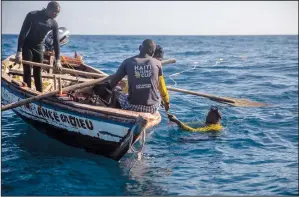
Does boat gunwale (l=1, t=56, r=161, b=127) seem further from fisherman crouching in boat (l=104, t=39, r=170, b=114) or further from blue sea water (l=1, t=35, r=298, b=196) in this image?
blue sea water (l=1, t=35, r=298, b=196)

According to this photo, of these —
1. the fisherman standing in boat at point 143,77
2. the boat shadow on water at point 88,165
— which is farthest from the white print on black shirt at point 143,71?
the boat shadow on water at point 88,165

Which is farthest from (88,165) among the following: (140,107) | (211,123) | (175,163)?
(211,123)

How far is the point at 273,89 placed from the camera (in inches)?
624

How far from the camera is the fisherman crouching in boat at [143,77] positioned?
641 cm

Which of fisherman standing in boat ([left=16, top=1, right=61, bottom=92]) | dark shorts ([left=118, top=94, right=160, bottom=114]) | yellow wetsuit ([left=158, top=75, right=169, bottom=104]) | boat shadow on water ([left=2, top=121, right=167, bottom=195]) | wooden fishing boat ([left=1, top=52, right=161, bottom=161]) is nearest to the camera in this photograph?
boat shadow on water ([left=2, top=121, right=167, bottom=195])

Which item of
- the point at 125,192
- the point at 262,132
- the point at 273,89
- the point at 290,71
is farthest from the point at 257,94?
the point at 125,192

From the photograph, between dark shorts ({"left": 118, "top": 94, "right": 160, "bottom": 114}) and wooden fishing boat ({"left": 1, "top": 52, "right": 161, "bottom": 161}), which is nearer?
wooden fishing boat ({"left": 1, "top": 52, "right": 161, "bottom": 161})

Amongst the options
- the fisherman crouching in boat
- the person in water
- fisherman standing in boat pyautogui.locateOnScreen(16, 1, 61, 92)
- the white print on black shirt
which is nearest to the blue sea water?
the person in water

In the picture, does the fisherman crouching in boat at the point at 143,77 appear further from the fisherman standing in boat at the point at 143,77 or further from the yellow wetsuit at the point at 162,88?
the yellow wetsuit at the point at 162,88

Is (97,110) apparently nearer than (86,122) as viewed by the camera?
Yes

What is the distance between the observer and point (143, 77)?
6.47 metres

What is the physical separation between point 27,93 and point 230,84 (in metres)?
11.7

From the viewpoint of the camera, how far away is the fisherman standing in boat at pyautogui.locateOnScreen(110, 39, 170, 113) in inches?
253

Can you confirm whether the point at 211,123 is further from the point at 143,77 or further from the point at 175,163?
the point at 143,77
